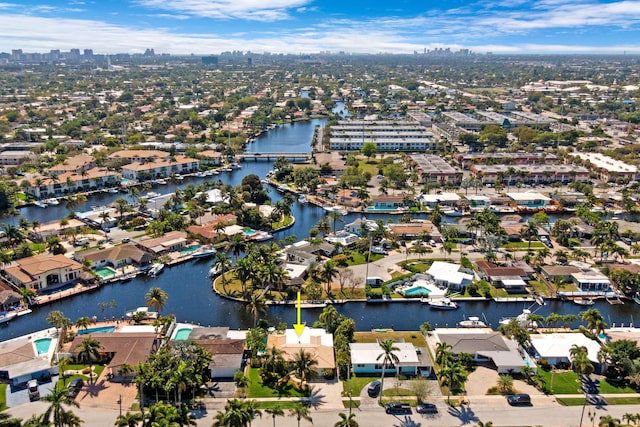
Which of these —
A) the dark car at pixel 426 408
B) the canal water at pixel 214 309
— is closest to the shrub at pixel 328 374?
the dark car at pixel 426 408

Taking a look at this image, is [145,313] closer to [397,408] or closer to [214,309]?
[214,309]

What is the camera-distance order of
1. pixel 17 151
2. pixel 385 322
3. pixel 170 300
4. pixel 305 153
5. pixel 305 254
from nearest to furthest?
pixel 385 322
pixel 170 300
pixel 305 254
pixel 17 151
pixel 305 153

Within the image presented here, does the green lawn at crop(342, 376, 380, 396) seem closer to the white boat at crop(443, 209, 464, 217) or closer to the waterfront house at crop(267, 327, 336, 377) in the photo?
the waterfront house at crop(267, 327, 336, 377)

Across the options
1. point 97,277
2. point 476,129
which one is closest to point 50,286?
point 97,277

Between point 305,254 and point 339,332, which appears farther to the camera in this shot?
point 305,254

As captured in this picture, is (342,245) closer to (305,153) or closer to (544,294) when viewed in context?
(544,294)

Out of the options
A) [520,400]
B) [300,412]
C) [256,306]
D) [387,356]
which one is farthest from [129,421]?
[520,400]
